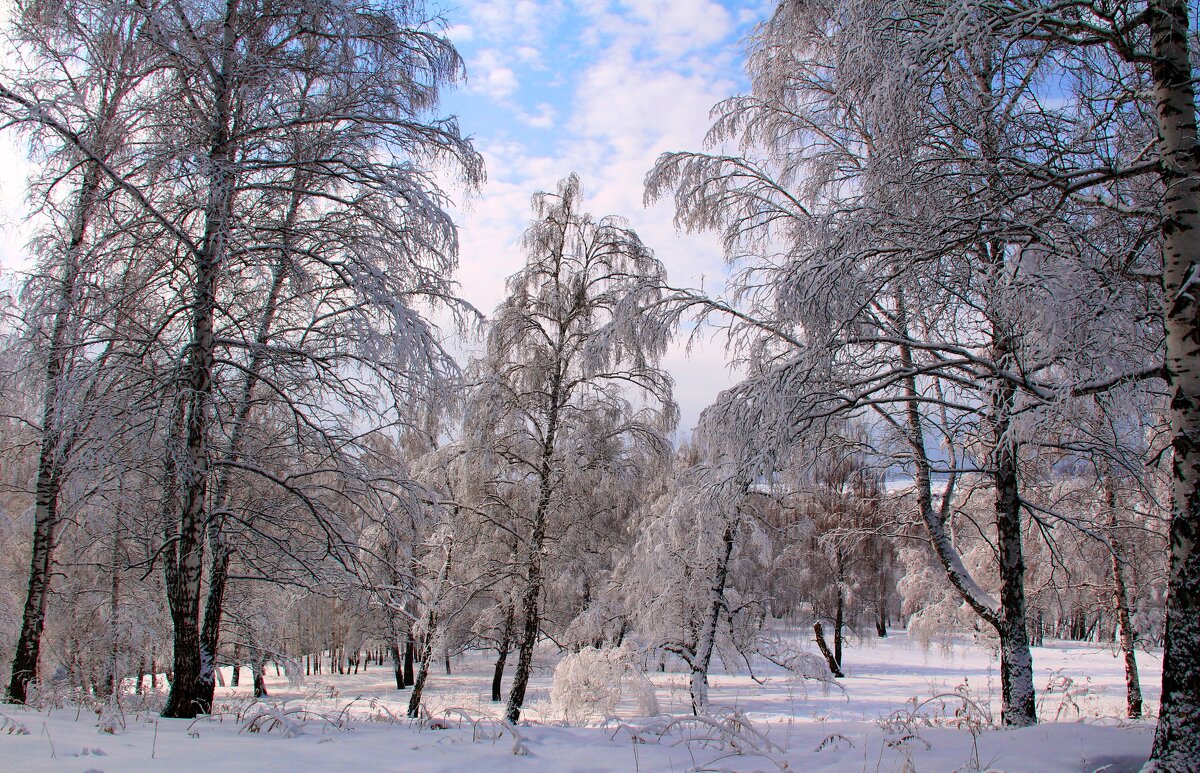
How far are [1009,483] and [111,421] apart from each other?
834 cm

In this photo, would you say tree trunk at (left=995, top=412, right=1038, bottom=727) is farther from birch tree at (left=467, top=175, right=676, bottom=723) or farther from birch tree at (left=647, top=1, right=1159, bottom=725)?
birch tree at (left=467, top=175, right=676, bottom=723)

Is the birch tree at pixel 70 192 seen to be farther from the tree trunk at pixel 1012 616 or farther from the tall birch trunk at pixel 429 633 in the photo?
the tree trunk at pixel 1012 616

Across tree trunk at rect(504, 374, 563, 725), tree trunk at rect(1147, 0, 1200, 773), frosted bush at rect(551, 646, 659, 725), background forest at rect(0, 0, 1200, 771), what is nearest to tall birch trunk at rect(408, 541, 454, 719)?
tree trunk at rect(504, 374, 563, 725)

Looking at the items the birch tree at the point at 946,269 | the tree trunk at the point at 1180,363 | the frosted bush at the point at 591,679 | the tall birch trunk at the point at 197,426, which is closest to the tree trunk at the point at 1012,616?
the birch tree at the point at 946,269

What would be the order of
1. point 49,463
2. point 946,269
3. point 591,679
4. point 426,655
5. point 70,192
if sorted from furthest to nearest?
point 426,655 → point 591,679 → point 49,463 → point 70,192 → point 946,269

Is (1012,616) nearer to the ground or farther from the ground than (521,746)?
farther from the ground

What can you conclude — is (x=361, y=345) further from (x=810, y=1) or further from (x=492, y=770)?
(x=810, y=1)

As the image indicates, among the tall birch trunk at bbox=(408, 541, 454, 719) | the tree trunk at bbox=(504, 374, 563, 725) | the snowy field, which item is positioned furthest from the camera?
the tall birch trunk at bbox=(408, 541, 454, 719)

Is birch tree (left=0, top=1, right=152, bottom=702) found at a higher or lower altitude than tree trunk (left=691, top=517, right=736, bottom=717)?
higher

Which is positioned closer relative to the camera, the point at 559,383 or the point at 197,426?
the point at 197,426

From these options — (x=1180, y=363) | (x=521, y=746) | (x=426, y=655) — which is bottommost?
(x=426, y=655)

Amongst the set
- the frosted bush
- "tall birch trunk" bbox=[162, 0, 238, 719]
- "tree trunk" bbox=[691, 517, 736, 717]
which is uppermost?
"tall birch trunk" bbox=[162, 0, 238, 719]

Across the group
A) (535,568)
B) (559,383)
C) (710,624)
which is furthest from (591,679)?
(559,383)

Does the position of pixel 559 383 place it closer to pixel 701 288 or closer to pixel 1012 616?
pixel 701 288
